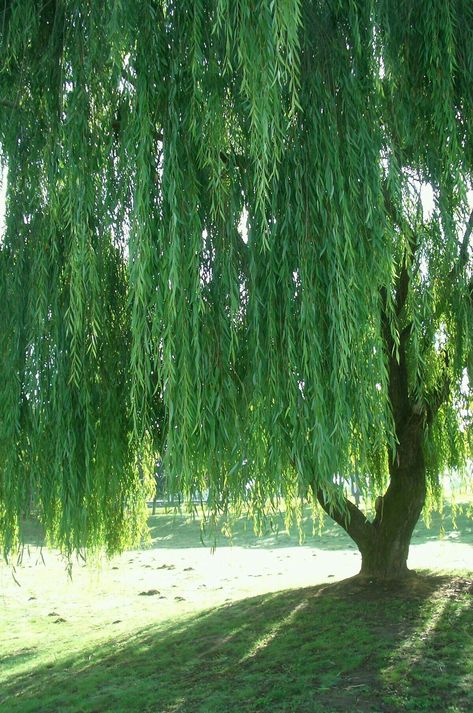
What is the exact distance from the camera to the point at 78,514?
3297 mm

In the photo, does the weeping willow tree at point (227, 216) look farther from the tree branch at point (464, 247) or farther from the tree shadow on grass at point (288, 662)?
the tree shadow on grass at point (288, 662)

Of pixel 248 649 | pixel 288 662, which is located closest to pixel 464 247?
pixel 288 662

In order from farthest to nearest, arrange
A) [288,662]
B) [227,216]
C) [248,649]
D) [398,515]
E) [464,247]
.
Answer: [398,515] → [248,649] → [288,662] → [464,247] → [227,216]

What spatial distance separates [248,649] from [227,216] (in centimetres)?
408

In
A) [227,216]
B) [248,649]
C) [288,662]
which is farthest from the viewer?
[248,649]

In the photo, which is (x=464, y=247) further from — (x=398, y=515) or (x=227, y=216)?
(x=398, y=515)

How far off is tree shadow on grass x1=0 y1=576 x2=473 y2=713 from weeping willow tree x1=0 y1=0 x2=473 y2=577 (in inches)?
76.5

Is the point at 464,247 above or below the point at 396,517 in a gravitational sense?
above

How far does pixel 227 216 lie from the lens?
282 centimetres

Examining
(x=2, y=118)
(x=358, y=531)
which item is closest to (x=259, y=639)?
(x=358, y=531)

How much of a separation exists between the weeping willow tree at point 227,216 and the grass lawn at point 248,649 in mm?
1275

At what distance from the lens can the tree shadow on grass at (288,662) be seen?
4531 mm

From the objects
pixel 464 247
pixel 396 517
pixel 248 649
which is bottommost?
pixel 248 649

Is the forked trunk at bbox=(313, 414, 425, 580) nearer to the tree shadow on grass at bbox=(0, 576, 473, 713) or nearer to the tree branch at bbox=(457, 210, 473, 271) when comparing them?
the tree shadow on grass at bbox=(0, 576, 473, 713)
